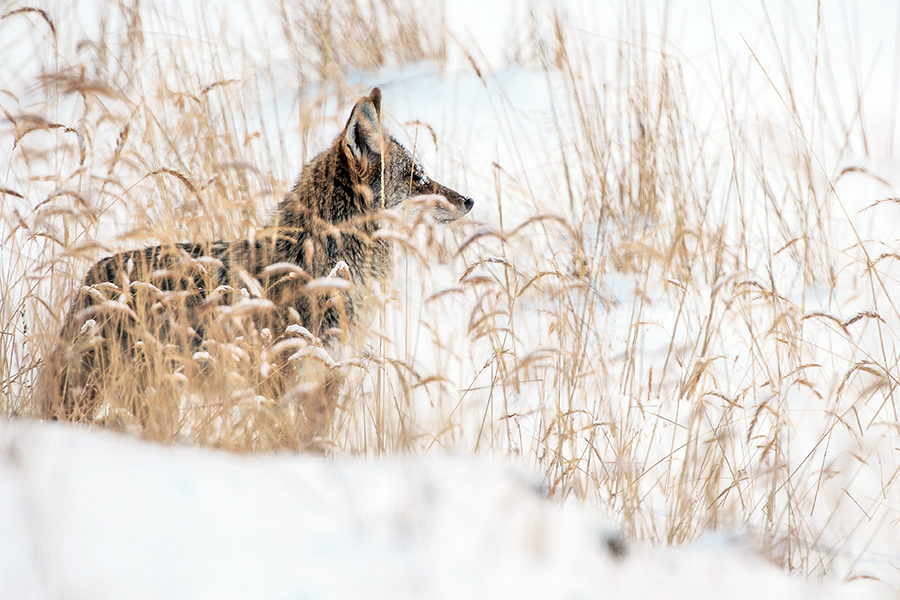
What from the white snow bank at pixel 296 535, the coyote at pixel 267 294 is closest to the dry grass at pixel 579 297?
the coyote at pixel 267 294

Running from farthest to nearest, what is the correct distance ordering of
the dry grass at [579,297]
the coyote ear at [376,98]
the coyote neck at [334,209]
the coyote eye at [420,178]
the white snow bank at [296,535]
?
the coyote eye at [420,178] → the coyote neck at [334,209] → the coyote ear at [376,98] → the dry grass at [579,297] → the white snow bank at [296,535]

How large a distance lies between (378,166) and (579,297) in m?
1.21

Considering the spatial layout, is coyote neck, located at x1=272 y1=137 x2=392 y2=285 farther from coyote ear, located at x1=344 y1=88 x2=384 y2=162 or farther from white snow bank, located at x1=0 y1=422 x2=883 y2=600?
white snow bank, located at x1=0 y1=422 x2=883 y2=600

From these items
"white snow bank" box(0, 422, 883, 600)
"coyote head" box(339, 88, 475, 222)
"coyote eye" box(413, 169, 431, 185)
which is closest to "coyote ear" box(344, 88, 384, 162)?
"coyote head" box(339, 88, 475, 222)

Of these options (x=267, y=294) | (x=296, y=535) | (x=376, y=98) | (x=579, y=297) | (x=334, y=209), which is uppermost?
(x=376, y=98)

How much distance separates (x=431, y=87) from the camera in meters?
6.32

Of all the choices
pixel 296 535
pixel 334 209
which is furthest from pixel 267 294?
pixel 296 535

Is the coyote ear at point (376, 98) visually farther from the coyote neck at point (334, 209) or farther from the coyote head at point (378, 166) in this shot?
the coyote neck at point (334, 209)

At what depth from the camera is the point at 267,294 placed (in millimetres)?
2957

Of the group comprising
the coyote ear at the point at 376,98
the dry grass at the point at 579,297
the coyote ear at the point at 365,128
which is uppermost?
the coyote ear at the point at 376,98

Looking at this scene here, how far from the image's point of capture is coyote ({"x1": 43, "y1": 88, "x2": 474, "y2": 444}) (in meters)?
2.22

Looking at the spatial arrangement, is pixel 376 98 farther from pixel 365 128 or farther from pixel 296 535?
pixel 296 535

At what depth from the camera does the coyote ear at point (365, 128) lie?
2.95 metres

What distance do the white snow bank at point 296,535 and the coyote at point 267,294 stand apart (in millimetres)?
609
